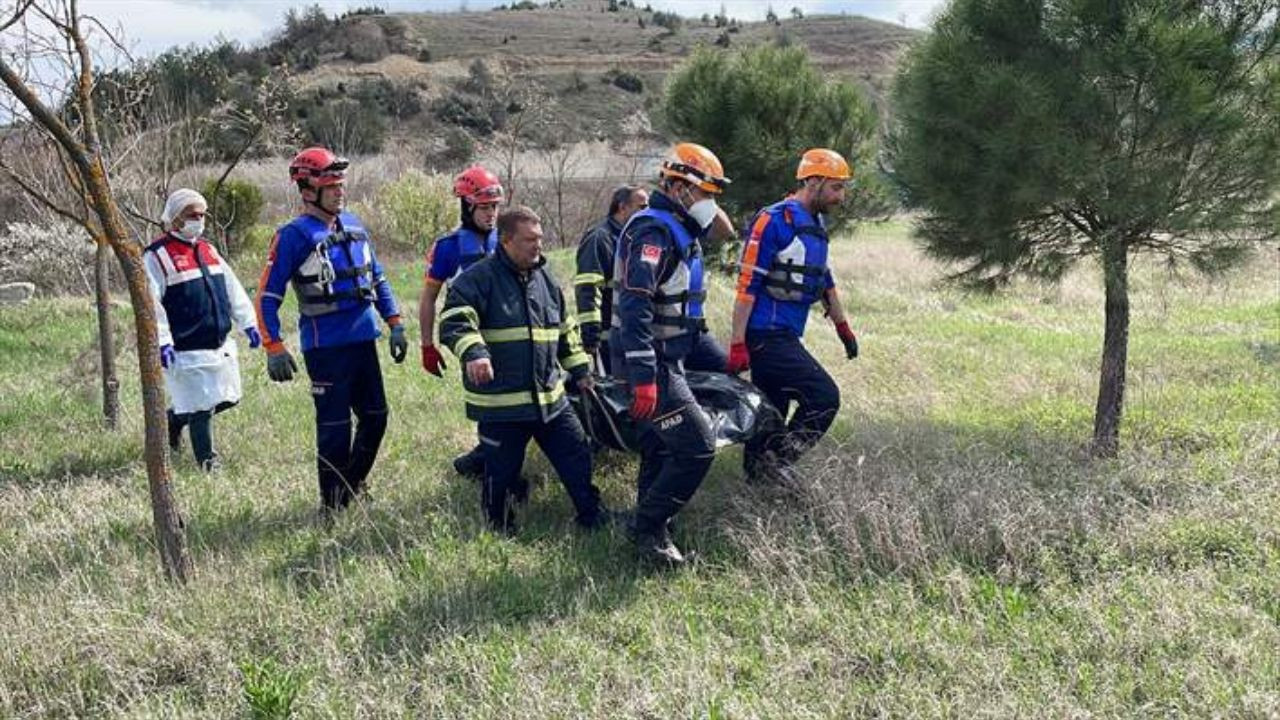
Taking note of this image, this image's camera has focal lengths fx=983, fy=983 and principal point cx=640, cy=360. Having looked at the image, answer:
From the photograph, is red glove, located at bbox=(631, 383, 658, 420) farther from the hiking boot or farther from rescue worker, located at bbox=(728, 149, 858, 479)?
the hiking boot

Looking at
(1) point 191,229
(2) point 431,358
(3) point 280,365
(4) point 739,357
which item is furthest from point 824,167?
(1) point 191,229

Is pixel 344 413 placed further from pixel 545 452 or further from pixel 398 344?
pixel 545 452

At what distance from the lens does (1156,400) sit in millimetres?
7363

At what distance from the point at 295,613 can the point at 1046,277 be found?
4.83 metres

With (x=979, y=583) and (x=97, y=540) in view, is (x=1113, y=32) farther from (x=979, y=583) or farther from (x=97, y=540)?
(x=97, y=540)

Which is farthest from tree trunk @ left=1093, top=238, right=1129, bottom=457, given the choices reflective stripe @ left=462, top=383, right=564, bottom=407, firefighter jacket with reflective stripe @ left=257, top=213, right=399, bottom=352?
firefighter jacket with reflective stripe @ left=257, top=213, right=399, bottom=352

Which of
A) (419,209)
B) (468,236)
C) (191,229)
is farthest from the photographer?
(419,209)

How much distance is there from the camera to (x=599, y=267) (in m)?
6.07

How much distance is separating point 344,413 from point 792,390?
248cm

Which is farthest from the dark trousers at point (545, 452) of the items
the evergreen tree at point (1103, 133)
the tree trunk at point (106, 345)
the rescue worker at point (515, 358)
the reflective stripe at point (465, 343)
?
the tree trunk at point (106, 345)

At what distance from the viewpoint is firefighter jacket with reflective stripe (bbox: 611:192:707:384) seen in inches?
175

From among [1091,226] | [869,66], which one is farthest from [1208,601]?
[869,66]

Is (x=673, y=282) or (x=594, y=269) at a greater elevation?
(x=673, y=282)

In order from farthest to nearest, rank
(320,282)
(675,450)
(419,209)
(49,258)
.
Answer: (419,209), (49,258), (320,282), (675,450)
